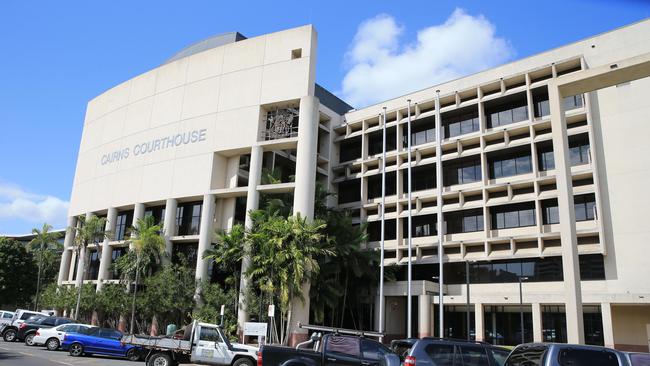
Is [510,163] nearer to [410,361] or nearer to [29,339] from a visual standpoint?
[410,361]

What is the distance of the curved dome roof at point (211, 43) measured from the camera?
4681 cm

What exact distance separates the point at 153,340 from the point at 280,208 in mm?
19133

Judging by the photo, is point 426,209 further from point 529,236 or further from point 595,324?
point 595,324

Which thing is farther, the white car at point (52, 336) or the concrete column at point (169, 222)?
the concrete column at point (169, 222)

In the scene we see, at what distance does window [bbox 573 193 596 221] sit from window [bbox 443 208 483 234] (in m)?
7.10

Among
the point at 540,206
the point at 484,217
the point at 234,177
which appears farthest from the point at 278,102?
the point at 540,206

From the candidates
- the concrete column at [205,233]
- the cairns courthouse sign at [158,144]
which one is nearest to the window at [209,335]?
the concrete column at [205,233]

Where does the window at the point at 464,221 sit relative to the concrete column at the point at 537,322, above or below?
above

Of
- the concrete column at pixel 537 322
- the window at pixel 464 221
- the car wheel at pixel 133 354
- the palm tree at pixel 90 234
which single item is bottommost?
the car wheel at pixel 133 354

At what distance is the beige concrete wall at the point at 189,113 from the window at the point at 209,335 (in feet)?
74.6

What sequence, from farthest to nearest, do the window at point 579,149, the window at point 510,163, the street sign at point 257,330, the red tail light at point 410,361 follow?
the window at point 510,163, the window at point 579,149, the street sign at point 257,330, the red tail light at point 410,361

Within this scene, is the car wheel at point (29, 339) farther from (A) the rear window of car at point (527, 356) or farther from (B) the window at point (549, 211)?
(B) the window at point (549, 211)

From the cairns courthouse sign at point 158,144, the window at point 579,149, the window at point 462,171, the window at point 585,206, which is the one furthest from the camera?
the cairns courthouse sign at point 158,144

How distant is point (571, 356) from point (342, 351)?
6150 millimetres
